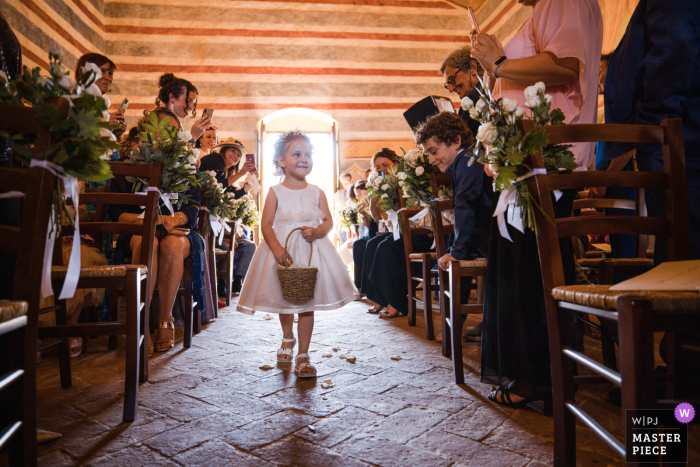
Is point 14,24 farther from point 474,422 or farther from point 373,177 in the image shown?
point 474,422

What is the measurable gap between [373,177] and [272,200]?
2.21 metres

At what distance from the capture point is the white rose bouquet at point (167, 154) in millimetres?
2799

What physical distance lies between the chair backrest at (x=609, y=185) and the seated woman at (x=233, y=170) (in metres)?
3.74

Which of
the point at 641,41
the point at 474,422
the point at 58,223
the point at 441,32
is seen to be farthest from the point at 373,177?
the point at 441,32

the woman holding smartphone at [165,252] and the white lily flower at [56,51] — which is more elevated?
the white lily flower at [56,51]

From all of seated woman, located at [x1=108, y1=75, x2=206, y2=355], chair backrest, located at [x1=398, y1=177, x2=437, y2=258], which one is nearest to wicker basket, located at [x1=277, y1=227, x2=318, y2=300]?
seated woman, located at [x1=108, y1=75, x2=206, y2=355]

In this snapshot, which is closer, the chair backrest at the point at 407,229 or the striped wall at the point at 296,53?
the chair backrest at the point at 407,229

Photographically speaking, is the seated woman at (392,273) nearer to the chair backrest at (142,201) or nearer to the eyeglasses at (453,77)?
the eyeglasses at (453,77)

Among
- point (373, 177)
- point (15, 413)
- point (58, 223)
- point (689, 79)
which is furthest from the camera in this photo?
point (373, 177)

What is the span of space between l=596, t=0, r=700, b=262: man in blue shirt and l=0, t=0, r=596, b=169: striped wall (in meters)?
9.23

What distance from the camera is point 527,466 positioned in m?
1.42

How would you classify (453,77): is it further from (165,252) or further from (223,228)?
(223,228)

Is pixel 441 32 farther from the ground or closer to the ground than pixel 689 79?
farther from the ground

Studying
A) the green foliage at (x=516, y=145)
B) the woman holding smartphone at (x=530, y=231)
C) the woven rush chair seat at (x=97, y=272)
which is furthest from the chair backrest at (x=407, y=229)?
the woven rush chair seat at (x=97, y=272)
